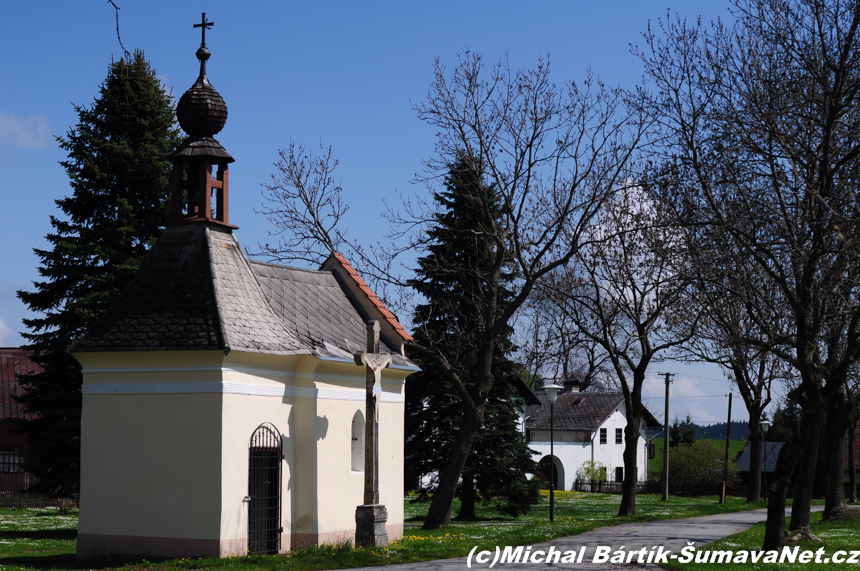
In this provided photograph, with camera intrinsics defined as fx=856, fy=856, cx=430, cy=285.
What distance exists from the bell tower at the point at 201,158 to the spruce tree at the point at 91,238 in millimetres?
8372

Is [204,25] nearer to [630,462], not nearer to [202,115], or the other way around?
[202,115]

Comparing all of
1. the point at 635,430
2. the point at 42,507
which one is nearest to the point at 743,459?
the point at 635,430

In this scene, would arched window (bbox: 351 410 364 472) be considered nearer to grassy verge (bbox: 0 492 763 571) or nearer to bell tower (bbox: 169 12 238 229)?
grassy verge (bbox: 0 492 763 571)

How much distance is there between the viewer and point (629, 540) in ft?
63.6

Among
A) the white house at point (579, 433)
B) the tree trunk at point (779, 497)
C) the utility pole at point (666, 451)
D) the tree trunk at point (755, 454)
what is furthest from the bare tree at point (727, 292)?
the white house at point (579, 433)

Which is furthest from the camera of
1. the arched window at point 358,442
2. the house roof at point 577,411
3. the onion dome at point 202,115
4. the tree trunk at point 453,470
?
the house roof at point 577,411

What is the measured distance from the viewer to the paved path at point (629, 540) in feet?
48.5

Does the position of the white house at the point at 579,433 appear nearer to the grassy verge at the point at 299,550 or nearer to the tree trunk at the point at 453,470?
the grassy verge at the point at 299,550

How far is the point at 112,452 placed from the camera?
52.9 feet

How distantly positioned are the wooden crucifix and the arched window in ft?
5.38

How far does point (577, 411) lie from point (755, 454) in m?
26.8

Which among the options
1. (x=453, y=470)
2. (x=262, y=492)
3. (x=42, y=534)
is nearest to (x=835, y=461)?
(x=453, y=470)

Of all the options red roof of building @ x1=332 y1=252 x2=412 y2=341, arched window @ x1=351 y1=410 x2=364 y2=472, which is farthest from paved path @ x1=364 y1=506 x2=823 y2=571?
red roof of building @ x1=332 y1=252 x2=412 y2=341

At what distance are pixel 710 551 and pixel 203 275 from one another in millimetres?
11345
